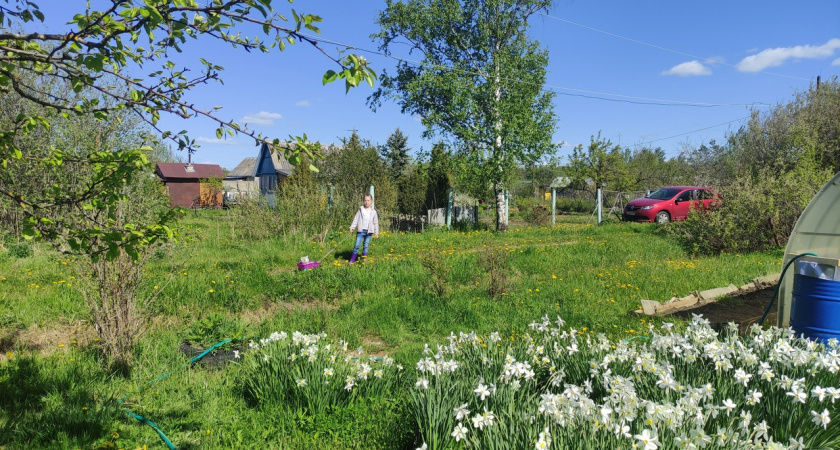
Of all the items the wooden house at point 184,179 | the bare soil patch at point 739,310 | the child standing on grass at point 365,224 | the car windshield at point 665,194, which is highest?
the wooden house at point 184,179

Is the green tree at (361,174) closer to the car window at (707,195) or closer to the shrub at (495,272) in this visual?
the shrub at (495,272)

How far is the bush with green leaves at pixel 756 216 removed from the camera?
1182 centimetres

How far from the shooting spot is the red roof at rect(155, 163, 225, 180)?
3994 cm

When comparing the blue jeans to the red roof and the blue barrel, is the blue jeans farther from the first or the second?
the red roof

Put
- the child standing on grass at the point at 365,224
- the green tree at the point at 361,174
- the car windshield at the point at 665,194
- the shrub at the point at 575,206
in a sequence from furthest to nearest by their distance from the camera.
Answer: the shrub at the point at 575,206 → the car windshield at the point at 665,194 → the green tree at the point at 361,174 → the child standing on grass at the point at 365,224

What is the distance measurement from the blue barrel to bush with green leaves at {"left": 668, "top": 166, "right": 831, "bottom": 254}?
8.96 metres

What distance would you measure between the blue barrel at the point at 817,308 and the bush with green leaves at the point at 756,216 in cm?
896

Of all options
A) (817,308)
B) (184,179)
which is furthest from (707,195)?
(184,179)

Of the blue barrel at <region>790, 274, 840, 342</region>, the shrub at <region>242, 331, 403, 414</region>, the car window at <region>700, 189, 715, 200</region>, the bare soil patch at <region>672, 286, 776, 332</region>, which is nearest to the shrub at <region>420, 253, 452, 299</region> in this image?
the bare soil patch at <region>672, 286, 776, 332</region>

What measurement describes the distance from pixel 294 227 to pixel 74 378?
28.2 ft

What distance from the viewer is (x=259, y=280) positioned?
7.71 metres

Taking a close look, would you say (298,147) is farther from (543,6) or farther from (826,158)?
(826,158)

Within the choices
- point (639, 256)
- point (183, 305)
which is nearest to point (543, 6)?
point (639, 256)

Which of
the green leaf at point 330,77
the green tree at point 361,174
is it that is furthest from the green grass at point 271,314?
the green tree at point 361,174
